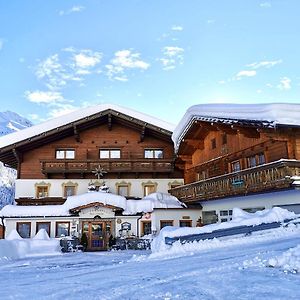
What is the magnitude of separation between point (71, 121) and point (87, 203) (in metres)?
6.43

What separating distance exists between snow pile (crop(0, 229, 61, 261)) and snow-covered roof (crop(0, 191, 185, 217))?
2184 mm

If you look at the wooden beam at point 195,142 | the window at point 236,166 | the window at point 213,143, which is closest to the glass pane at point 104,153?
the wooden beam at point 195,142

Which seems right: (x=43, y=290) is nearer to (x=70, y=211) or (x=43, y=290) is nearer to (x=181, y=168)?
(x=70, y=211)

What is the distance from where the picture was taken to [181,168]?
985 inches

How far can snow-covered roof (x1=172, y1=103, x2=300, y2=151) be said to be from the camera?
13.4m

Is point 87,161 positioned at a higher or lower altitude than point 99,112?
lower

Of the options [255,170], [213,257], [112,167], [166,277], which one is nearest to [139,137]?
[112,167]

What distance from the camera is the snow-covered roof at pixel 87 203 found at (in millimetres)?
21484

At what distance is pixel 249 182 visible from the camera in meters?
15.0

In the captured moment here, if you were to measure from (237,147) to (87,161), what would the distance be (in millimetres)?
10517

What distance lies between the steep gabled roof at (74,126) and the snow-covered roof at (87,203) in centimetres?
445

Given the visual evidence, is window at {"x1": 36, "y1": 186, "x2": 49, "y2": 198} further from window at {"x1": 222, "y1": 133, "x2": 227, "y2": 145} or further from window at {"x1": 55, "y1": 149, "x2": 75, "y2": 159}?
window at {"x1": 222, "y1": 133, "x2": 227, "y2": 145}

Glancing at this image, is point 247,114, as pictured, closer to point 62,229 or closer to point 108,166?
point 108,166

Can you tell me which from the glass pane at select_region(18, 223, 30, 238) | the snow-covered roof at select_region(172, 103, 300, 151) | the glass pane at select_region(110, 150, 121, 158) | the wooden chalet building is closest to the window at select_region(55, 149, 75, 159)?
the glass pane at select_region(110, 150, 121, 158)
